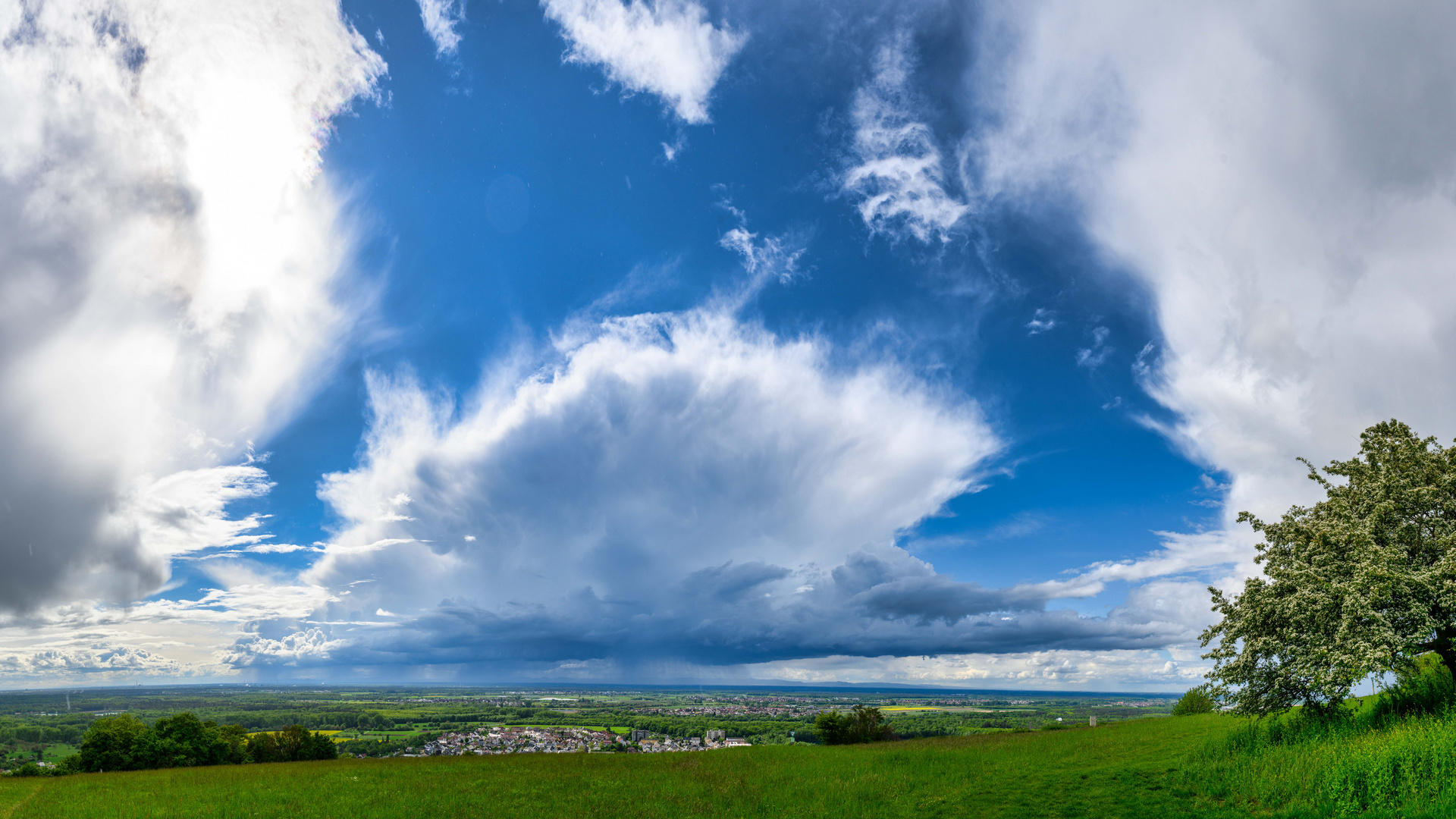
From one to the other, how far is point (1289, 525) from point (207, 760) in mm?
79892

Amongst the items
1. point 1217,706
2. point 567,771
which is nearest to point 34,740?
point 567,771

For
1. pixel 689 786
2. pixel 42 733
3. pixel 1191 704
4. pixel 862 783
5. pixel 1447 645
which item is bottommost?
pixel 42 733

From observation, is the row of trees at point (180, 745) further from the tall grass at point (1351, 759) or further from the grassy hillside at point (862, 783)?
the tall grass at point (1351, 759)

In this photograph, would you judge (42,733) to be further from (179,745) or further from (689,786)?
(689,786)

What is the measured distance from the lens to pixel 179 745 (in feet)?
171

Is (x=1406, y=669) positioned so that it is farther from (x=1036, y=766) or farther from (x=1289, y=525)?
(x=1036, y=766)

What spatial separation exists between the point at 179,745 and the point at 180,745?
103 millimetres

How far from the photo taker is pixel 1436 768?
609 inches

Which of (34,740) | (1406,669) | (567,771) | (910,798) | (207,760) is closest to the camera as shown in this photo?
(1406,669)

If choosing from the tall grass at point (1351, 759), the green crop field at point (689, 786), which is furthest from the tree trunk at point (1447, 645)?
the green crop field at point (689, 786)

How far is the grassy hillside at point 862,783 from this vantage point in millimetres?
17078

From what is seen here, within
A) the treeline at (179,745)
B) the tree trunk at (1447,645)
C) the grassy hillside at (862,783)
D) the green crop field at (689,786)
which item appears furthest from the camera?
the treeline at (179,745)

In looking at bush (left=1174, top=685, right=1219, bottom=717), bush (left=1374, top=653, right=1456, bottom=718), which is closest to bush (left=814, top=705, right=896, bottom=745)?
bush (left=1174, top=685, right=1219, bottom=717)

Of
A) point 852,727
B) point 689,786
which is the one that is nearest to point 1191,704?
point 852,727
